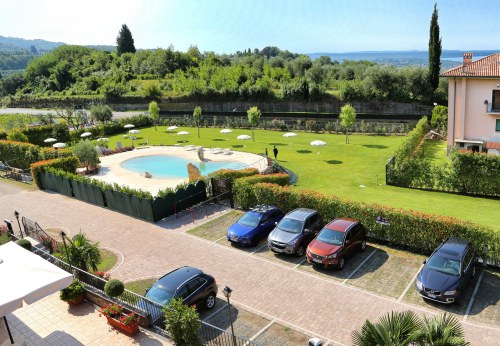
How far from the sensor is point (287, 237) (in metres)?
19.1

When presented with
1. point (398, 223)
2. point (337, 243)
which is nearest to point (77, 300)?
point (337, 243)

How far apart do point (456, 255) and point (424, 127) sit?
118 ft

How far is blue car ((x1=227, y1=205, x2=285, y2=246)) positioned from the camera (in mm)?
20203

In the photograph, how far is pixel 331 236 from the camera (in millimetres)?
18312

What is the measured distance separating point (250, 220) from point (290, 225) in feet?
7.80

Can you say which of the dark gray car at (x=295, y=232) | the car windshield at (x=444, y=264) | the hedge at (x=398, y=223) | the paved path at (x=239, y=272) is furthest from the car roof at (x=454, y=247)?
the dark gray car at (x=295, y=232)

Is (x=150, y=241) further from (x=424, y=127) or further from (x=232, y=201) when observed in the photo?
(x=424, y=127)

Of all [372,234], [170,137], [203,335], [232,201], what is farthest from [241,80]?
[203,335]

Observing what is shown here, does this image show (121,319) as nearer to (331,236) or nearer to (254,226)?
(254,226)

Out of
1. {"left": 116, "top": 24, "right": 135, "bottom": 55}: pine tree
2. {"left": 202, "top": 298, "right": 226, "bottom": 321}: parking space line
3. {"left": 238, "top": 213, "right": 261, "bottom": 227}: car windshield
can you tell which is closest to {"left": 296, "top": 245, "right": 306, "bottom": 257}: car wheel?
{"left": 238, "top": 213, "right": 261, "bottom": 227}: car windshield

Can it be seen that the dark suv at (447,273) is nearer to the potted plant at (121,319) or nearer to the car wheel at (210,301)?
the car wheel at (210,301)

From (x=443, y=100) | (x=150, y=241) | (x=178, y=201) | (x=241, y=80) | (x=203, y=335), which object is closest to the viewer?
(x=203, y=335)

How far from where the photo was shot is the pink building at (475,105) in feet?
121

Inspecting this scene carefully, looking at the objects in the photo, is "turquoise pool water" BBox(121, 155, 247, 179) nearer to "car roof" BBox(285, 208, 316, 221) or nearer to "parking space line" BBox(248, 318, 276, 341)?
"car roof" BBox(285, 208, 316, 221)
